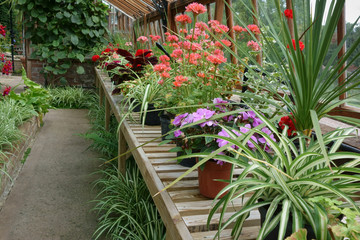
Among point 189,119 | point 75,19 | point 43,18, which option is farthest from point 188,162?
point 43,18

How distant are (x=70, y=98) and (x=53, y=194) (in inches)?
149

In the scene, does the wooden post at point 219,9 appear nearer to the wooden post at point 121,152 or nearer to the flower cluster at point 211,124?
the wooden post at point 121,152

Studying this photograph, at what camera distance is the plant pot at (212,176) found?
1179 millimetres

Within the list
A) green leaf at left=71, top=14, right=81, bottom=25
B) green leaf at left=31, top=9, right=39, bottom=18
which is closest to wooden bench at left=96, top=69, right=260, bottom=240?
green leaf at left=71, top=14, right=81, bottom=25

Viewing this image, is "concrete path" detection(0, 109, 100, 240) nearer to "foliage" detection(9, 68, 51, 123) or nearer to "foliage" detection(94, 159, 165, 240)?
"foliage" detection(94, 159, 165, 240)

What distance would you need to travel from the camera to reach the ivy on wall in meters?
6.52

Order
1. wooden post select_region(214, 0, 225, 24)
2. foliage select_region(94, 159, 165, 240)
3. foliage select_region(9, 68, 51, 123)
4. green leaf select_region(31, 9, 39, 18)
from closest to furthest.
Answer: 1. foliage select_region(94, 159, 165, 240)
2. wooden post select_region(214, 0, 225, 24)
3. foliage select_region(9, 68, 51, 123)
4. green leaf select_region(31, 9, 39, 18)

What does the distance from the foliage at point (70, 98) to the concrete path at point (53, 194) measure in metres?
1.87

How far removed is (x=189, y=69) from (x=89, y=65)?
5747mm

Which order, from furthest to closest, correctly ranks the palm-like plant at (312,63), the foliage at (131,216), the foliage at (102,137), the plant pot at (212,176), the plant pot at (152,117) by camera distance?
the foliage at (102,137), the plant pot at (152,117), the foliage at (131,216), the plant pot at (212,176), the palm-like plant at (312,63)

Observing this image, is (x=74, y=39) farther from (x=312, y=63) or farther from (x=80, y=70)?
(x=312, y=63)

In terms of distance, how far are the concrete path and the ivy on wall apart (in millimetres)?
2783

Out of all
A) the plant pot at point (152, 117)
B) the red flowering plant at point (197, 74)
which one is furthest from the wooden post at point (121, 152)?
the red flowering plant at point (197, 74)

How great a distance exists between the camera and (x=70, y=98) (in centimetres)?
631
